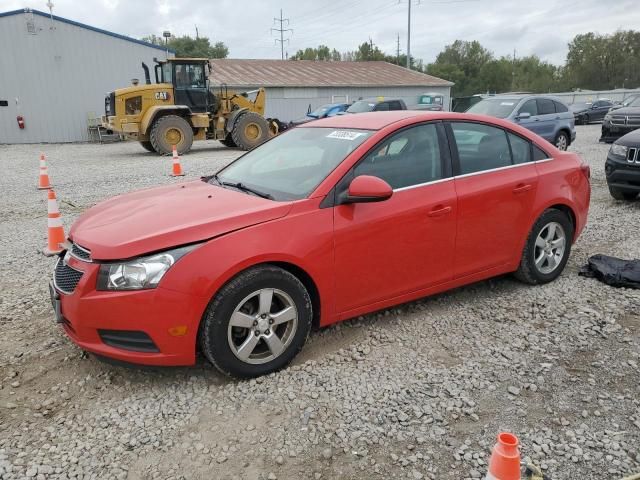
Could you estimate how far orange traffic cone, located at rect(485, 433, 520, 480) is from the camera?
64.7 inches

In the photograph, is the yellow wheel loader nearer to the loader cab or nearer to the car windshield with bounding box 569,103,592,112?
the loader cab

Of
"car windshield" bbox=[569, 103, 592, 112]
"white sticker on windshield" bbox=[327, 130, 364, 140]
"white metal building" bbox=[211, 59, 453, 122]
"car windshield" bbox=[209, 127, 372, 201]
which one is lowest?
"car windshield" bbox=[209, 127, 372, 201]

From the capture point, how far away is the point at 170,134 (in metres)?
16.2

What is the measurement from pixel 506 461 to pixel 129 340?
6.88 feet

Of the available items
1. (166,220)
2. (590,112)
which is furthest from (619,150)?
(590,112)

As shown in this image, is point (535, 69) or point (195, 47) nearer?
point (195, 47)

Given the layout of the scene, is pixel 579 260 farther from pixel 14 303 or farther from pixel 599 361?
pixel 14 303

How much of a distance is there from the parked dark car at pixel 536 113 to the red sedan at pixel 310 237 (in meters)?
8.54

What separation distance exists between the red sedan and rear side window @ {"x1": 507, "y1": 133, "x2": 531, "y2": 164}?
12 millimetres

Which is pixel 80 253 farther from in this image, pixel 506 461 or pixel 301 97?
pixel 301 97

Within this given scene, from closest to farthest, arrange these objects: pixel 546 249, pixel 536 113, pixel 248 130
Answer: pixel 546 249, pixel 536 113, pixel 248 130

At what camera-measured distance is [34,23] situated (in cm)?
2211

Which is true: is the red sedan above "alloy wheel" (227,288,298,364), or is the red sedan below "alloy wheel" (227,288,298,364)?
above

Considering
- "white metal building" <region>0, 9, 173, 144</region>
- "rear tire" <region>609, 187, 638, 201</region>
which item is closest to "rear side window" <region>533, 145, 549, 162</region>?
"rear tire" <region>609, 187, 638, 201</region>
